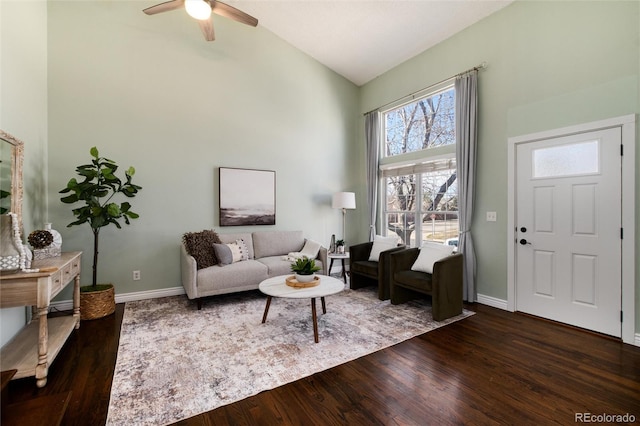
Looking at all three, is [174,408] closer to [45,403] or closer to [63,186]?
[45,403]

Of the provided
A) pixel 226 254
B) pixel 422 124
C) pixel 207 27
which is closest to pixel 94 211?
pixel 226 254

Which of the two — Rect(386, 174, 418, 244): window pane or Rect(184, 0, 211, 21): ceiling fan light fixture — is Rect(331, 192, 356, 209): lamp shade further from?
Rect(184, 0, 211, 21): ceiling fan light fixture

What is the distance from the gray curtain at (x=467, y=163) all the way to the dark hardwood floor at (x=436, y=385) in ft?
3.53

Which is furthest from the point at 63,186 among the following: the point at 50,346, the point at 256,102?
the point at 256,102

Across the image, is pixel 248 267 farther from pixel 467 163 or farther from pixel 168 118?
pixel 467 163

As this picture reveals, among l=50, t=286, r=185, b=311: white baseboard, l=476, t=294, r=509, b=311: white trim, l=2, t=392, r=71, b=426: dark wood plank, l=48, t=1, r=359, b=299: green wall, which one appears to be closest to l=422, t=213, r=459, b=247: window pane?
l=476, t=294, r=509, b=311: white trim

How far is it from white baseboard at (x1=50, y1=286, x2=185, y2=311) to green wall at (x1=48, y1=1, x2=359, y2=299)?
68 millimetres

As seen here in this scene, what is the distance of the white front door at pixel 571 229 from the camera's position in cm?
280

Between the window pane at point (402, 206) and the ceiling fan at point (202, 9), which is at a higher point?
the ceiling fan at point (202, 9)

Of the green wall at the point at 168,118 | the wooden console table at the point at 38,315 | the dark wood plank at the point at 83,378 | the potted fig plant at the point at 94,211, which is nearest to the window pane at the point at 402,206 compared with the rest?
the green wall at the point at 168,118

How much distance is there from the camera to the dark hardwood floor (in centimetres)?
175

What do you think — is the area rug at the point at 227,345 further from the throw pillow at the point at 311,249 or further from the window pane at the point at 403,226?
the window pane at the point at 403,226

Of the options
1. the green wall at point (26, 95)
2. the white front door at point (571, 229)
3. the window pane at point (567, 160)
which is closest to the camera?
the green wall at point (26, 95)

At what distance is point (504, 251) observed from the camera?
142 inches
